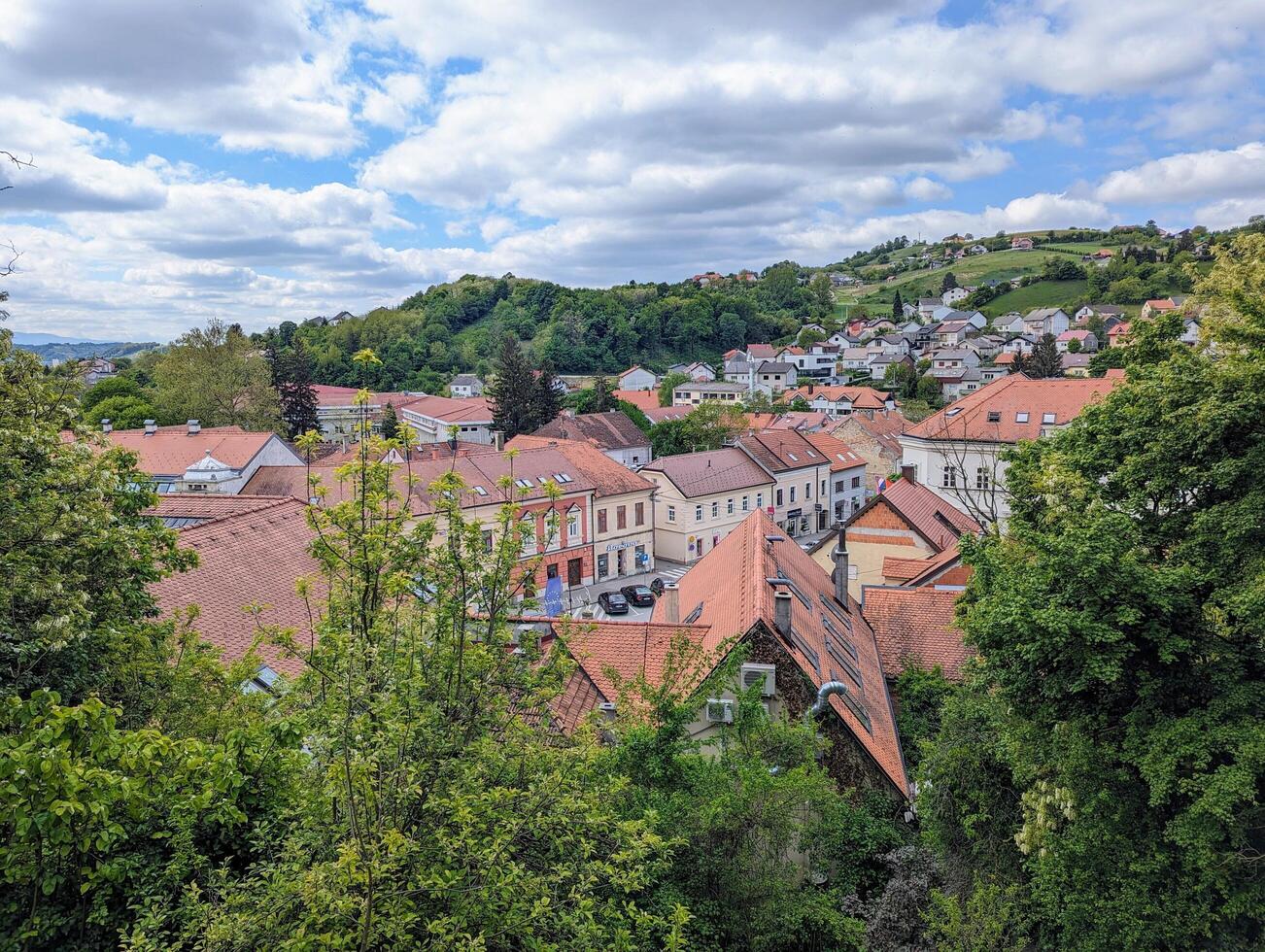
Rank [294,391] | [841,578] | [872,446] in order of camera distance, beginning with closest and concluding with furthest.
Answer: [841,578] < [872,446] < [294,391]

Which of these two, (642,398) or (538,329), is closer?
(642,398)

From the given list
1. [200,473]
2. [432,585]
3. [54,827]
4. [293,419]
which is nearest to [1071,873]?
[432,585]

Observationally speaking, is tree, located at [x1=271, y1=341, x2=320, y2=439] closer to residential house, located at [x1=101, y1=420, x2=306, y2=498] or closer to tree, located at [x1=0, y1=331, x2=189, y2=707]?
residential house, located at [x1=101, y1=420, x2=306, y2=498]

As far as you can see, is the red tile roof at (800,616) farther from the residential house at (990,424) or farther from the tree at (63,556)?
the residential house at (990,424)

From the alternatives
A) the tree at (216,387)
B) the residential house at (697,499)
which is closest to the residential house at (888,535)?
the residential house at (697,499)

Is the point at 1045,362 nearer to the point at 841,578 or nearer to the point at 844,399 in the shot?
the point at 844,399

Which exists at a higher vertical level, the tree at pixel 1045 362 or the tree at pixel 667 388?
the tree at pixel 1045 362

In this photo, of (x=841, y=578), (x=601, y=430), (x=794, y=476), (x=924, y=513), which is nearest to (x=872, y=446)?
(x=794, y=476)
